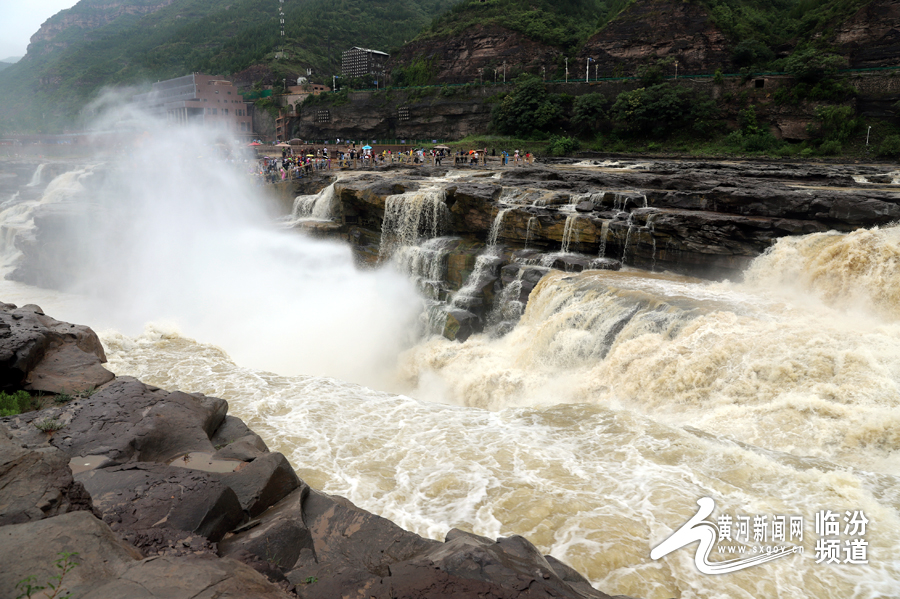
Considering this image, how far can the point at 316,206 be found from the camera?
2375 centimetres

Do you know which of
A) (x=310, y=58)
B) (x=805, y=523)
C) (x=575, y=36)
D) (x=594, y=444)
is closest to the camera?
(x=805, y=523)

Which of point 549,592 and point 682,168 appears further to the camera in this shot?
point 682,168

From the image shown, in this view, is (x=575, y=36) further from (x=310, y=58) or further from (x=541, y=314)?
(x=541, y=314)

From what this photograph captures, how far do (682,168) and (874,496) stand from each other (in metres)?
21.7

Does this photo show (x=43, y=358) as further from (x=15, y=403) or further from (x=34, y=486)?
(x=34, y=486)

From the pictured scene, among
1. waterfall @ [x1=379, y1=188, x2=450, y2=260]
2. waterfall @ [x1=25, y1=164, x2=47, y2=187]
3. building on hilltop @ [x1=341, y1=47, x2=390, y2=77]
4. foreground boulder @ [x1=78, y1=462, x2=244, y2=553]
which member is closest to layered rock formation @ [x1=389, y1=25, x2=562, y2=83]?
building on hilltop @ [x1=341, y1=47, x2=390, y2=77]

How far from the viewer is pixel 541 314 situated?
13305 millimetres

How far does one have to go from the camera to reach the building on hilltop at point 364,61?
64.9 metres

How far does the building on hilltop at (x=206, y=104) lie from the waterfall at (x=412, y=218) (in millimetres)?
46635

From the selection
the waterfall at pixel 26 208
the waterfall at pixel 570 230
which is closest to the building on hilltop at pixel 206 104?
the waterfall at pixel 26 208

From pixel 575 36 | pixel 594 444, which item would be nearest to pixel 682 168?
pixel 594 444

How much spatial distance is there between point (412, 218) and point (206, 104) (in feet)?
165

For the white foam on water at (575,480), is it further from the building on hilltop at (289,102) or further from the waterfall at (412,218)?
the building on hilltop at (289,102)

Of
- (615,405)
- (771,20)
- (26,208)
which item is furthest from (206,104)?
(615,405)
